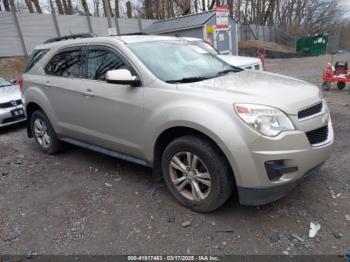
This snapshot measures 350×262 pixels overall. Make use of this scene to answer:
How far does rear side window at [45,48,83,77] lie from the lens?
164 inches

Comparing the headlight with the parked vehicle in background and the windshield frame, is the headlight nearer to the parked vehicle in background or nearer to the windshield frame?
the windshield frame

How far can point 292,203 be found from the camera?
321 cm

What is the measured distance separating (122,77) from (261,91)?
Result: 1412mm

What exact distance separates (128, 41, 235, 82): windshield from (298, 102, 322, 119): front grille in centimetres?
111

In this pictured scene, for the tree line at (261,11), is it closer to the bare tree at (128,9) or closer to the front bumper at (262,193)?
the bare tree at (128,9)

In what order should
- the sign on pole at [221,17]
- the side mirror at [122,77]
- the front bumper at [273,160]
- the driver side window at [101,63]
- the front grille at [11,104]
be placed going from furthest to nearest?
1. the sign on pole at [221,17]
2. the front grille at [11,104]
3. the driver side window at [101,63]
4. the side mirror at [122,77]
5. the front bumper at [273,160]

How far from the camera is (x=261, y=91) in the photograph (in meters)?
2.91

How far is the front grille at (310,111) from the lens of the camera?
110 inches

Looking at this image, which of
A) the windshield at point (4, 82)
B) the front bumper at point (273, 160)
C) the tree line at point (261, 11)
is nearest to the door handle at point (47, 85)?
the front bumper at point (273, 160)

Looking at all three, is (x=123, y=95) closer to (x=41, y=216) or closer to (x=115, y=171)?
(x=115, y=171)

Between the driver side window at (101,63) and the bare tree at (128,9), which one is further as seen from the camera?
the bare tree at (128,9)

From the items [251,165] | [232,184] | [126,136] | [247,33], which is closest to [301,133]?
[251,165]

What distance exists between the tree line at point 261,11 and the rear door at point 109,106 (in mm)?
24063

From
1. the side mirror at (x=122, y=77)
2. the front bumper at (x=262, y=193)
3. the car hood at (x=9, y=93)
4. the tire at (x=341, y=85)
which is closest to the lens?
the front bumper at (x=262, y=193)
